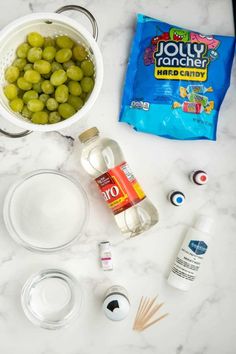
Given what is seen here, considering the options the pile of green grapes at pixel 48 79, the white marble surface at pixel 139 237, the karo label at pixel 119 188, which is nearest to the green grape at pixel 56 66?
the pile of green grapes at pixel 48 79

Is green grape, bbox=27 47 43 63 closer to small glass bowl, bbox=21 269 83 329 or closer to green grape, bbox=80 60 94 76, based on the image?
green grape, bbox=80 60 94 76

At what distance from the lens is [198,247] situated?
3.09 ft

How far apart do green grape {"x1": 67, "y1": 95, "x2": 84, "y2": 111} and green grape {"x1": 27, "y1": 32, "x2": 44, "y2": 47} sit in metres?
0.12

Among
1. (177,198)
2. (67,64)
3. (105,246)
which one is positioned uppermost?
(67,64)

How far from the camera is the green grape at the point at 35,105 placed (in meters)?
0.86

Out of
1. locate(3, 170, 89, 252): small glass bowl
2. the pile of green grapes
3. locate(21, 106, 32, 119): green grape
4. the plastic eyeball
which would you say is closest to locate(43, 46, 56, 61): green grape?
the pile of green grapes

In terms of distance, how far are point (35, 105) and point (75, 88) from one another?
82mm

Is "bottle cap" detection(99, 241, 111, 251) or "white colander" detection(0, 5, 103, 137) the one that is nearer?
"white colander" detection(0, 5, 103, 137)

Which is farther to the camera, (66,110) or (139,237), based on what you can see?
(139,237)

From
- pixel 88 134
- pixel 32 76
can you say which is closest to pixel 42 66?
pixel 32 76

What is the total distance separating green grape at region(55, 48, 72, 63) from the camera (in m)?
0.87

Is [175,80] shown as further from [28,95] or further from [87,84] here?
[28,95]

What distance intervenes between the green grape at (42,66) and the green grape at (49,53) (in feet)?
0.04

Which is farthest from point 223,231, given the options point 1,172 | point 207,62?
point 1,172
